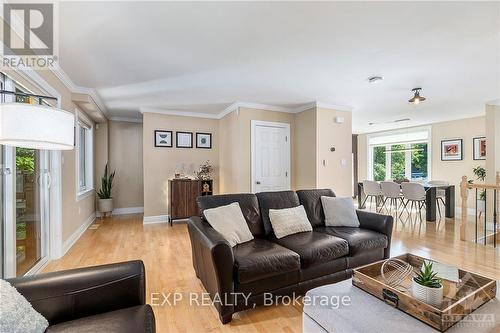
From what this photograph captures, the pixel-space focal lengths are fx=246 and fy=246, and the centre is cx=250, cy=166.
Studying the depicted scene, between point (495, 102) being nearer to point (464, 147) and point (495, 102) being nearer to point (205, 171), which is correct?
point (464, 147)

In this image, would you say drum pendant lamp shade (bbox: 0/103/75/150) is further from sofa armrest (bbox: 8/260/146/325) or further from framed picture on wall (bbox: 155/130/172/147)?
framed picture on wall (bbox: 155/130/172/147)

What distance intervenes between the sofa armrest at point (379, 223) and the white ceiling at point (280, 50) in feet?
5.84

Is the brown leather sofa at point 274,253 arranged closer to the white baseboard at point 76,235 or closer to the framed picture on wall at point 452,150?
the white baseboard at point 76,235

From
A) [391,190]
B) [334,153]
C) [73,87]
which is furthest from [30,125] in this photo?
[391,190]

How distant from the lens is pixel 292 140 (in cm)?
520

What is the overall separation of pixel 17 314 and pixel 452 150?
27.0 feet

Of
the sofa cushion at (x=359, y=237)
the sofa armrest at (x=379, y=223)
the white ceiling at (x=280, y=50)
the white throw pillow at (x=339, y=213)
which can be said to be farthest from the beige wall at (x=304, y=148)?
the sofa cushion at (x=359, y=237)

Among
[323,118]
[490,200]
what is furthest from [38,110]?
[490,200]

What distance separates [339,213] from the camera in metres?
2.89

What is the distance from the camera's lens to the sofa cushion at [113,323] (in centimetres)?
109

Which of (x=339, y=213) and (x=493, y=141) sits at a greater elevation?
(x=493, y=141)

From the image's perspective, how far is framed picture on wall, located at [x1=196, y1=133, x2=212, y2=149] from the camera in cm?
554

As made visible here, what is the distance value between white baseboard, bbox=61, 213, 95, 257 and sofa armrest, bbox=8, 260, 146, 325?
2.58 meters

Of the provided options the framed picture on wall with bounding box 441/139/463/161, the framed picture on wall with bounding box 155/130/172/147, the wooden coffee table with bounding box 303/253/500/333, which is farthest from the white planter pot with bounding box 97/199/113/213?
the framed picture on wall with bounding box 441/139/463/161
